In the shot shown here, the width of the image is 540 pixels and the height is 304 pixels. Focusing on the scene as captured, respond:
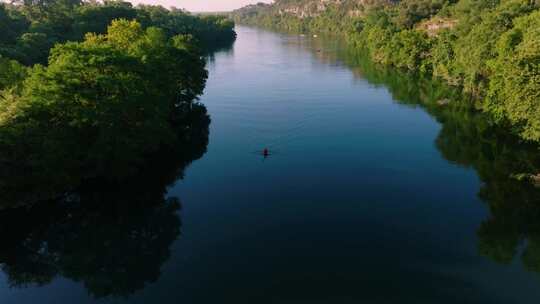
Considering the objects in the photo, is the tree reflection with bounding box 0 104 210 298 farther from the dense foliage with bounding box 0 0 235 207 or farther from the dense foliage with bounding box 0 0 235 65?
the dense foliage with bounding box 0 0 235 65

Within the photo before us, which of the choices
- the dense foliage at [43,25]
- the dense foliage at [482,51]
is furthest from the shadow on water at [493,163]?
the dense foliage at [43,25]

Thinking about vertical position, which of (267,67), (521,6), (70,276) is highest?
(521,6)

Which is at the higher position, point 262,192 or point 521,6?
point 521,6

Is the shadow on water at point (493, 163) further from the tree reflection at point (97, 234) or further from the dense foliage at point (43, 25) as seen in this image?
the dense foliage at point (43, 25)

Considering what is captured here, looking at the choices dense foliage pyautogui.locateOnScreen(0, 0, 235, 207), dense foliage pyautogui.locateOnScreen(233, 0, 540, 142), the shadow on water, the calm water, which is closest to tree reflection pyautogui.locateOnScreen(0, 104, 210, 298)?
the calm water

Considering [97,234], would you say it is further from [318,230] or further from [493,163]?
[493,163]

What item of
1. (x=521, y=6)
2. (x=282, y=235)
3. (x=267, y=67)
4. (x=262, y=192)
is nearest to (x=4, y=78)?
(x=262, y=192)

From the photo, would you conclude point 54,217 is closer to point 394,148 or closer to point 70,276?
point 70,276

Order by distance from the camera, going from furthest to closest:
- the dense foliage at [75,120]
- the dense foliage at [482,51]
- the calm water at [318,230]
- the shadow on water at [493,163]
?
1. the dense foliage at [482,51]
2. the dense foliage at [75,120]
3. the shadow on water at [493,163]
4. the calm water at [318,230]
